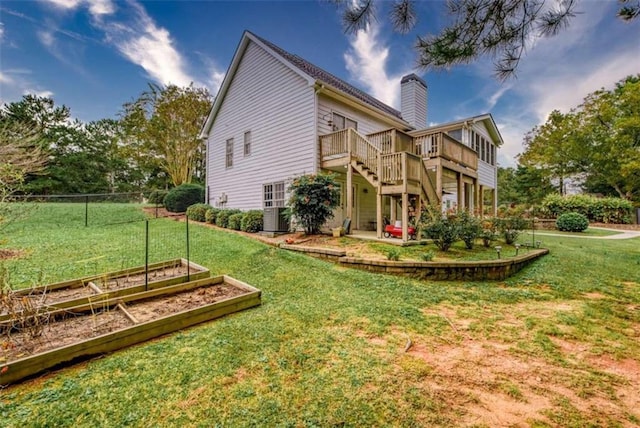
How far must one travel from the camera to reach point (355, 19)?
152 inches

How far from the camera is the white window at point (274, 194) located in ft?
36.5

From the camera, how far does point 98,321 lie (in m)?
3.26

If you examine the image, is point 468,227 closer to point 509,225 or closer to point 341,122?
point 509,225

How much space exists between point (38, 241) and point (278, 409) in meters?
9.21

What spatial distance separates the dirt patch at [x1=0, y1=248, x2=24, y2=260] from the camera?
5.98 m

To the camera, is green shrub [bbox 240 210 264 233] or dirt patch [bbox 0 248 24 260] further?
green shrub [bbox 240 210 264 233]

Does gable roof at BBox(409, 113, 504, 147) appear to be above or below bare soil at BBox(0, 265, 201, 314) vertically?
above

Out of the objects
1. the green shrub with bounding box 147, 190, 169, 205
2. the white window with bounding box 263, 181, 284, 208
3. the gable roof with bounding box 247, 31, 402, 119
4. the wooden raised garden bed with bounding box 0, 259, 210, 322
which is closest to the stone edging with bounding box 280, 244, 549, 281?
the wooden raised garden bed with bounding box 0, 259, 210, 322

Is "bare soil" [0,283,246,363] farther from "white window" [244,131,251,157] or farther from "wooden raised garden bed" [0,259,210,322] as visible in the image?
"white window" [244,131,251,157]

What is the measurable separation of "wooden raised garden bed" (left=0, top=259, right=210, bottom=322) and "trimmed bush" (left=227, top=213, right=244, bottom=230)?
511 cm

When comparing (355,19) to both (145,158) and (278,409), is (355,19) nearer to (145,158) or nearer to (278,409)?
(278,409)

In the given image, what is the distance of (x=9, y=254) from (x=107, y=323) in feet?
17.7

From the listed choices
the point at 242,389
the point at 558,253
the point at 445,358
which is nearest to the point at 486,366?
the point at 445,358

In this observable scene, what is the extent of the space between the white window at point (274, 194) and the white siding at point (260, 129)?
249 millimetres
